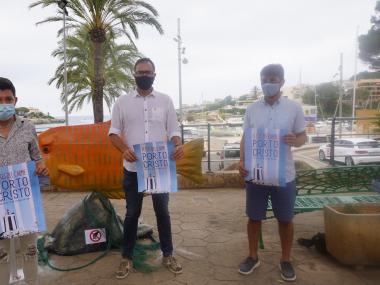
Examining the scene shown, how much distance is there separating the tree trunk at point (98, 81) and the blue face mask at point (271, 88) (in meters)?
12.3

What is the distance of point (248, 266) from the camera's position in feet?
10.4

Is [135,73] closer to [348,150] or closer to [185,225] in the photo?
[185,225]

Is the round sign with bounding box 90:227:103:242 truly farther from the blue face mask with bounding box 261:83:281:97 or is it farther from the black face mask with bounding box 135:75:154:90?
the blue face mask with bounding box 261:83:281:97

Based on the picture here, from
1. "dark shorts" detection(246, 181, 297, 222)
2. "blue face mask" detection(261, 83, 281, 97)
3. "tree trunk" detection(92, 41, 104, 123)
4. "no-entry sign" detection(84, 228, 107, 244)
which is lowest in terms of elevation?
"no-entry sign" detection(84, 228, 107, 244)

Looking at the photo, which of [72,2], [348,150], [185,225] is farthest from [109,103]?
[185,225]

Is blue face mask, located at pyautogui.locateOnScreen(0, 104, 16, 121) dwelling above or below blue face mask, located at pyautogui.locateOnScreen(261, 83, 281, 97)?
below

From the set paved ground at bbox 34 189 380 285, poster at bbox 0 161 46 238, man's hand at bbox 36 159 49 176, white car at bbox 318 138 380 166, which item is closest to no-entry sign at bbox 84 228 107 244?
paved ground at bbox 34 189 380 285

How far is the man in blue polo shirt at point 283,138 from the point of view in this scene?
9.54ft

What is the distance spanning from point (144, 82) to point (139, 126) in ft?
→ 1.20

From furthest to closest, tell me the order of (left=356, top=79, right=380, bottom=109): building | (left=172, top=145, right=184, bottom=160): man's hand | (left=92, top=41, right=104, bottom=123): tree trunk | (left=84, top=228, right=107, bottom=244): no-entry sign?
(left=356, top=79, right=380, bottom=109): building < (left=92, top=41, right=104, bottom=123): tree trunk < (left=84, top=228, right=107, bottom=244): no-entry sign < (left=172, top=145, right=184, bottom=160): man's hand

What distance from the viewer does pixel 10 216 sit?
252 cm

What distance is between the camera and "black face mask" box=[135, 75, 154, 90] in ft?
9.79

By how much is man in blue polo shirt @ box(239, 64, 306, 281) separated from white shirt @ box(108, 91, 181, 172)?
721mm

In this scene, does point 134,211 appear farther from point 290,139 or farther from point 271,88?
point 271,88
